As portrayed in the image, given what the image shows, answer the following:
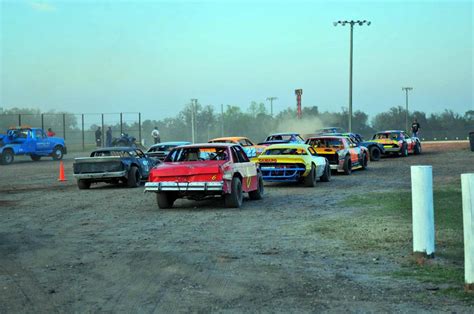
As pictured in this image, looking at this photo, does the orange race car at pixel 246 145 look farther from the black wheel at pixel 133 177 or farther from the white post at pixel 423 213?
the white post at pixel 423 213

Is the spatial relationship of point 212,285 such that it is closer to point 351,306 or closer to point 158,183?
point 351,306

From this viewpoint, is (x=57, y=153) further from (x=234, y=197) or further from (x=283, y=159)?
(x=234, y=197)

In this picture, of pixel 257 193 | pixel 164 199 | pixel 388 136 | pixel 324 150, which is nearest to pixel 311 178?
pixel 257 193

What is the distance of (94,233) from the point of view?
11.1m

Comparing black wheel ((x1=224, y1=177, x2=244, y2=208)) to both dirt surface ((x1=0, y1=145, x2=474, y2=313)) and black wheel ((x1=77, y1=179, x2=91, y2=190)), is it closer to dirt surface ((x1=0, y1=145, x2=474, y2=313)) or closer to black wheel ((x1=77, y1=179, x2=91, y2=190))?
dirt surface ((x1=0, y1=145, x2=474, y2=313))

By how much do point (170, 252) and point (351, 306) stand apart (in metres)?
3.54

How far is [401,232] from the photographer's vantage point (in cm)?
1035

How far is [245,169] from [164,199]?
2060mm

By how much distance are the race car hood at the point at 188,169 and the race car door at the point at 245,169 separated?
29.6 inches

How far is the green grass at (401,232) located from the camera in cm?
745

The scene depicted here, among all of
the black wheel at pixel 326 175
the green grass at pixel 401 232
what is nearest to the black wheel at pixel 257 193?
the green grass at pixel 401 232

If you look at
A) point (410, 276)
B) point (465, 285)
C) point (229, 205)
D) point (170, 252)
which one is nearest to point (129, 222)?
point (229, 205)

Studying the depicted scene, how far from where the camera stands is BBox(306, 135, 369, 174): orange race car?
23.6 meters

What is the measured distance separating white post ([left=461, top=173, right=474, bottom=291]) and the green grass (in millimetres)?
166
